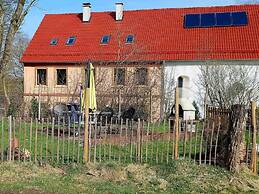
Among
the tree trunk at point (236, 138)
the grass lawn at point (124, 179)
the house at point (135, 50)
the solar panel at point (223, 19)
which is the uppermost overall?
the solar panel at point (223, 19)

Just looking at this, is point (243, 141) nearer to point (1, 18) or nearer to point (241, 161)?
point (241, 161)

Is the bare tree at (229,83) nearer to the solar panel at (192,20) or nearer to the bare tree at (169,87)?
the bare tree at (169,87)

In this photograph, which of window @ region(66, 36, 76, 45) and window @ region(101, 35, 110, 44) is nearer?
window @ region(101, 35, 110, 44)

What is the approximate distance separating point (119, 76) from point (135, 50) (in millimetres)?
2510

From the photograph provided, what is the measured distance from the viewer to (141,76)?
2755 cm

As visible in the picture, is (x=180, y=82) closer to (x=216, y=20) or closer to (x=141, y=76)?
(x=141, y=76)

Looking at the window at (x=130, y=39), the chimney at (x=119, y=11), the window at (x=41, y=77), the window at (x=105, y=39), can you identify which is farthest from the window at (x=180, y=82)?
the window at (x=41, y=77)

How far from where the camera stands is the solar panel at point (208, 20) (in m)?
30.4

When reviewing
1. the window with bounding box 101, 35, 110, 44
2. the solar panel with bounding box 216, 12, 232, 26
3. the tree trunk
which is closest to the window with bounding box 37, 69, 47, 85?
the window with bounding box 101, 35, 110, 44

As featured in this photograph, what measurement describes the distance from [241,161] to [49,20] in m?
27.7

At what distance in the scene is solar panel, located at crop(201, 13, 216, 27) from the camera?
30406 mm

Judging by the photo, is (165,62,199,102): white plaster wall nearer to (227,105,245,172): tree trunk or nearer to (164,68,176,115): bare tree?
(164,68,176,115): bare tree

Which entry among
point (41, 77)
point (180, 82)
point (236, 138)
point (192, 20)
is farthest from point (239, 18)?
point (236, 138)

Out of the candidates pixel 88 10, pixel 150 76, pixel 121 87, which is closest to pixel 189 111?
pixel 121 87
